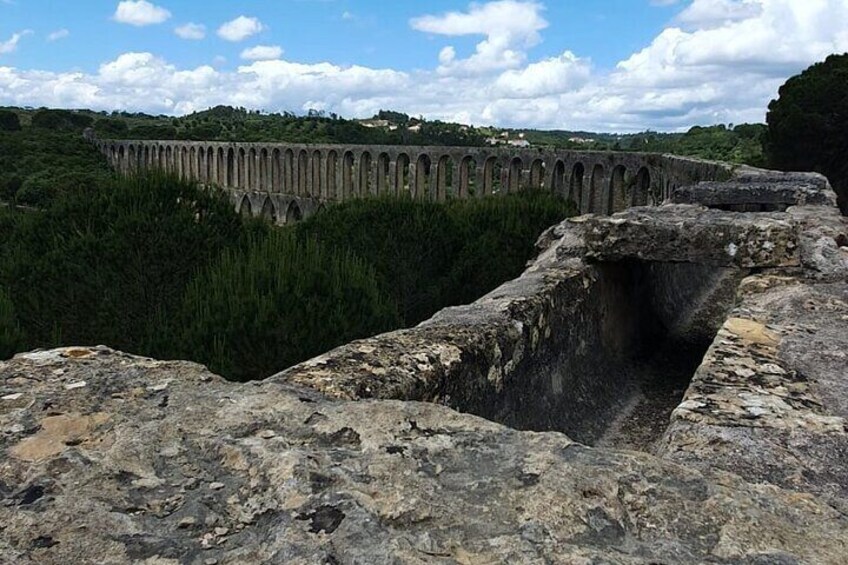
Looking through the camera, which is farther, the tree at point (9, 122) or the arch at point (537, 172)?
the tree at point (9, 122)

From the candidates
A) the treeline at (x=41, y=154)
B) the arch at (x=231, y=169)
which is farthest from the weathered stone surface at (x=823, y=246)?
the arch at (x=231, y=169)

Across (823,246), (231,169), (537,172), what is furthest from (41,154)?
(823,246)

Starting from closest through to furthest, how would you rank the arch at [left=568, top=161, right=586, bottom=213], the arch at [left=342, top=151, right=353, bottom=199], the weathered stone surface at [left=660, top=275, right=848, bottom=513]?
the weathered stone surface at [left=660, top=275, right=848, bottom=513] < the arch at [left=568, top=161, right=586, bottom=213] < the arch at [left=342, top=151, right=353, bottom=199]

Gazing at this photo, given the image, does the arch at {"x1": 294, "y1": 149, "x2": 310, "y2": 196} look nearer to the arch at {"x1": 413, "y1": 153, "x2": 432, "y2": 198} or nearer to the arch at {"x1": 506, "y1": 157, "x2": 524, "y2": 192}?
the arch at {"x1": 413, "y1": 153, "x2": 432, "y2": 198}

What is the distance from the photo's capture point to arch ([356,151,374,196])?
38.9 metres

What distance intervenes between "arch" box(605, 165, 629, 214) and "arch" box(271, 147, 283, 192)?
25345 mm

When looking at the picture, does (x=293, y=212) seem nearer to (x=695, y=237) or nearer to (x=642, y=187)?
(x=642, y=187)

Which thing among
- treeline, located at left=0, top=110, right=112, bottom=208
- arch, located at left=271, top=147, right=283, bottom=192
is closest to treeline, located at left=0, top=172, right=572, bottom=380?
treeline, located at left=0, top=110, right=112, bottom=208

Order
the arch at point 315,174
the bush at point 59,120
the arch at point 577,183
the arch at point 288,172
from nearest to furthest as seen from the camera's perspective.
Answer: the arch at point 577,183
the arch at point 315,174
the arch at point 288,172
the bush at point 59,120

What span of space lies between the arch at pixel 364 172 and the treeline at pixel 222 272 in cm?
2745

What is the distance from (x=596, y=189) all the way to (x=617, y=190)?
75cm

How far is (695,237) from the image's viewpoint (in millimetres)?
6180

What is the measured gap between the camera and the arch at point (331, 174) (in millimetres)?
41916

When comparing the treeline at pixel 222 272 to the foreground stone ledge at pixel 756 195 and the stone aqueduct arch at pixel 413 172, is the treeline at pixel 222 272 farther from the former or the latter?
the foreground stone ledge at pixel 756 195
